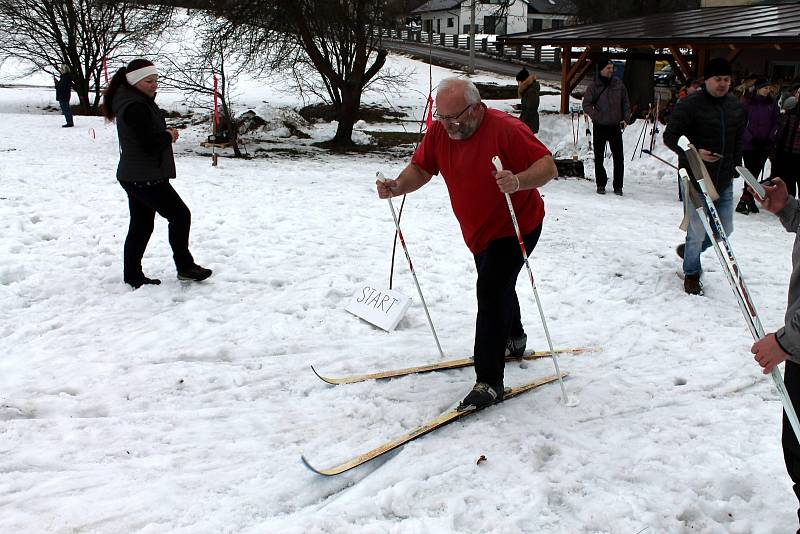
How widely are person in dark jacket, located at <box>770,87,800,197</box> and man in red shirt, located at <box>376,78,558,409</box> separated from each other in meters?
5.93

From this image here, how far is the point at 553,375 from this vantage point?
4.08 meters

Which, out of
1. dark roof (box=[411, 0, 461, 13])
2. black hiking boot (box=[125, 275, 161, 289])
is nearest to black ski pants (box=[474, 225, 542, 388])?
black hiking boot (box=[125, 275, 161, 289])

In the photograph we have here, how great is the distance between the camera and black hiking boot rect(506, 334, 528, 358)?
4272 mm

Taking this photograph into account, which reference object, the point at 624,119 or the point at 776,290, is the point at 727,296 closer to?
the point at 776,290

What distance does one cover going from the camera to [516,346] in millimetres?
4273

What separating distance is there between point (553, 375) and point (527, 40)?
15078 mm

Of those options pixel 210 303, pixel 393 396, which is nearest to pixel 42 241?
pixel 210 303

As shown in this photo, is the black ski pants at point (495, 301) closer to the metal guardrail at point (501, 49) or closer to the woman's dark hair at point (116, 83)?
the woman's dark hair at point (116, 83)

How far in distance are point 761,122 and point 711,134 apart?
3888 mm

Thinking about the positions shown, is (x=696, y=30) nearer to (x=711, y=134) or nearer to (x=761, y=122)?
(x=761, y=122)

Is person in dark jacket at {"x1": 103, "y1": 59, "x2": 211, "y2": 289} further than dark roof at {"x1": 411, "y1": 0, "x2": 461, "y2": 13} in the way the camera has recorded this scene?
No

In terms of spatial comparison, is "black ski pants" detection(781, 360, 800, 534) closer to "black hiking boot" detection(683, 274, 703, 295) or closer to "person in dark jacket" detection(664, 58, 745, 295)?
"person in dark jacket" detection(664, 58, 745, 295)

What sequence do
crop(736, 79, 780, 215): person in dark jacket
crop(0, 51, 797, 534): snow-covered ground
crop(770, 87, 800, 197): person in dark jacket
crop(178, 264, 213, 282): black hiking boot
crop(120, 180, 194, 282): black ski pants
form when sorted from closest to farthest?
crop(0, 51, 797, 534): snow-covered ground, crop(120, 180, 194, 282): black ski pants, crop(178, 264, 213, 282): black hiking boot, crop(770, 87, 800, 197): person in dark jacket, crop(736, 79, 780, 215): person in dark jacket

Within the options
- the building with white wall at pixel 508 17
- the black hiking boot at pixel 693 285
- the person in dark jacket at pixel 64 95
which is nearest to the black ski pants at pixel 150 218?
the black hiking boot at pixel 693 285
